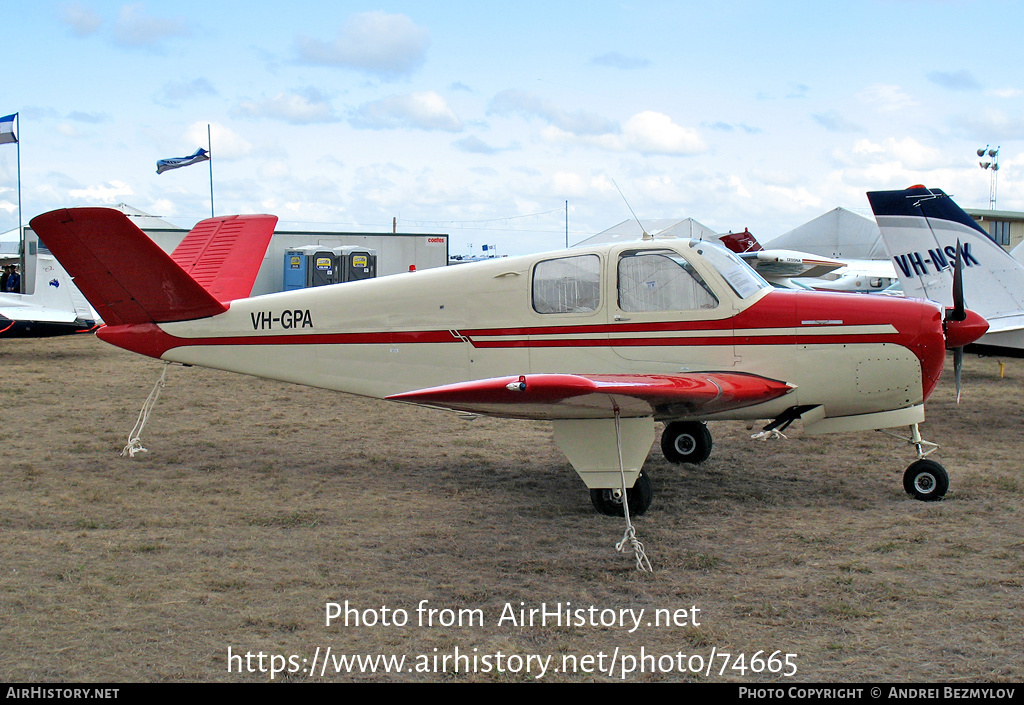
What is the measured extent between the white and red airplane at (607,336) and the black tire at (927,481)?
1 cm

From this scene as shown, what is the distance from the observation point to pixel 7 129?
1135 inches

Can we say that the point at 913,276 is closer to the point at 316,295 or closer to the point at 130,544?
the point at 316,295

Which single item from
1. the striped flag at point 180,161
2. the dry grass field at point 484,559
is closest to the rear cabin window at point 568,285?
the dry grass field at point 484,559

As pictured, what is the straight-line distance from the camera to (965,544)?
5121 mm

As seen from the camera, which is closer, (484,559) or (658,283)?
(484,559)

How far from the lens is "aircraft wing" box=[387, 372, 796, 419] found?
14.8ft

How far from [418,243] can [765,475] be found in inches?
1132

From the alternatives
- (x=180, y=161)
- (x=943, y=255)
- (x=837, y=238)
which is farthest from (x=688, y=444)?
(x=837, y=238)

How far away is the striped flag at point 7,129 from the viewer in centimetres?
2877

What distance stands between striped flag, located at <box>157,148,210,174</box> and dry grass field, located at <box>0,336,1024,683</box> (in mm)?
24613

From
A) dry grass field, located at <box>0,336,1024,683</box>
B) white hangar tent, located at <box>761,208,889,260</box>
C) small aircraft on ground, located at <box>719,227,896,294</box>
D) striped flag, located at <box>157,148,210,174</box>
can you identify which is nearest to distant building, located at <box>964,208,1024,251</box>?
white hangar tent, located at <box>761,208,889,260</box>

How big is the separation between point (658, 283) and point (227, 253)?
4.88 metres

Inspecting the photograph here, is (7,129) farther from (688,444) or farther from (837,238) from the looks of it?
(837,238)
